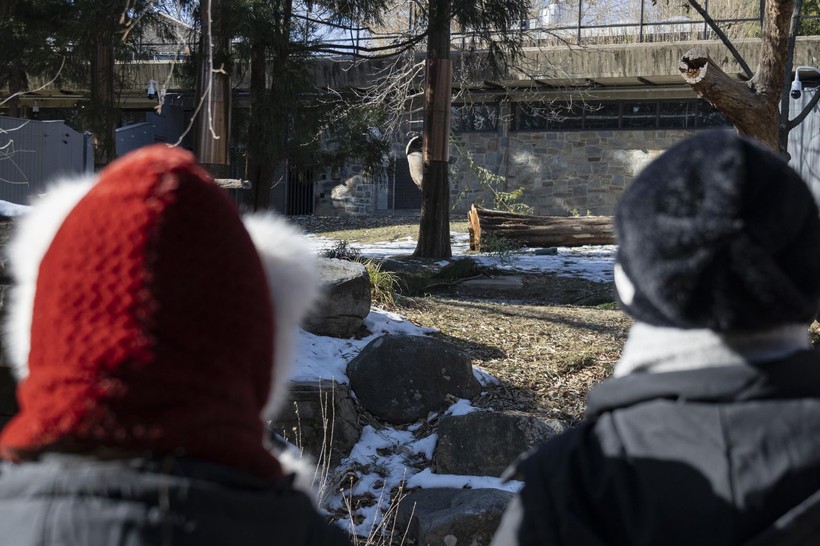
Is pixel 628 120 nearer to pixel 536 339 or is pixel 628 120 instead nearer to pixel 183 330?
pixel 536 339

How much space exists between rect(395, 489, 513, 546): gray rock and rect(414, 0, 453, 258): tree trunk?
24.7 feet

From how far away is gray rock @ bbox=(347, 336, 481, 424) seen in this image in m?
6.02

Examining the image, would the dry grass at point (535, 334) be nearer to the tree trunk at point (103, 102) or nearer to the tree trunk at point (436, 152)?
the tree trunk at point (436, 152)

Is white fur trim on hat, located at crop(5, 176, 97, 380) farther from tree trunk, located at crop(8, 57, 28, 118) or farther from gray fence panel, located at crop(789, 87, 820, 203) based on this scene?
tree trunk, located at crop(8, 57, 28, 118)

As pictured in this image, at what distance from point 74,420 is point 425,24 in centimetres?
1184

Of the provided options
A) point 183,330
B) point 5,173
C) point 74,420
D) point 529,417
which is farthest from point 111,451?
point 5,173

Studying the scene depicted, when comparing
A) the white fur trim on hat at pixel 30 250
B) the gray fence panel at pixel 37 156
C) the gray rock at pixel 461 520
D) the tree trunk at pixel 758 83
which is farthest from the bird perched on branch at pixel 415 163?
the white fur trim on hat at pixel 30 250

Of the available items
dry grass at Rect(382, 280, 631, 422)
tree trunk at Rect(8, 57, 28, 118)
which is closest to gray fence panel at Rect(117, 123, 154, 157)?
tree trunk at Rect(8, 57, 28, 118)

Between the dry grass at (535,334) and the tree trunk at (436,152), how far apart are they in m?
1.62

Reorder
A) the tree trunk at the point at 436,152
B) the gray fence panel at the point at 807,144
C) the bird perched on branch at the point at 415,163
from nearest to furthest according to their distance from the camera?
the gray fence panel at the point at 807,144, the tree trunk at the point at 436,152, the bird perched on branch at the point at 415,163

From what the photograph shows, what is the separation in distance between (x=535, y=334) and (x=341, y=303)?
1.81 m

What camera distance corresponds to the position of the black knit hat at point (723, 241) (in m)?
1.40

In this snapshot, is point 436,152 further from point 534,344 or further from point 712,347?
point 712,347

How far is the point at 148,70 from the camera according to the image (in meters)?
17.5
